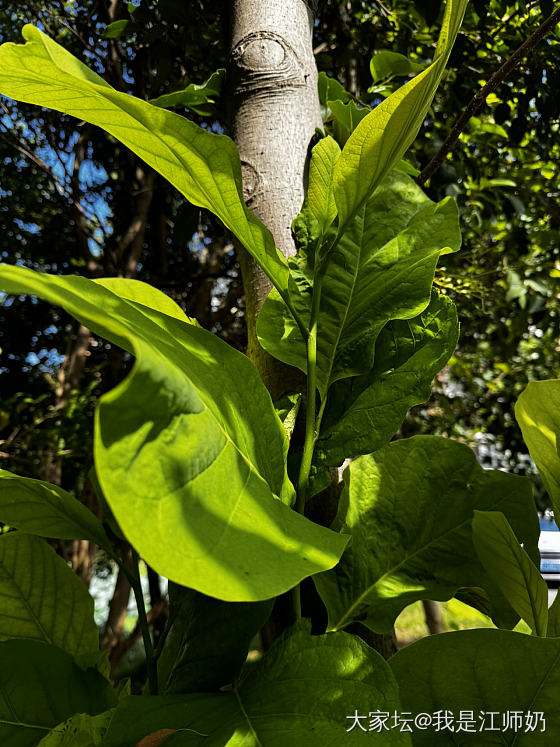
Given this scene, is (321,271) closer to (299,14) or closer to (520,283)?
(299,14)

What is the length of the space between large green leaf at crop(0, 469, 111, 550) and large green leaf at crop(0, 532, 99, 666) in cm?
2

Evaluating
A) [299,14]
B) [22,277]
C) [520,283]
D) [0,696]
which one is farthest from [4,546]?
[520,283]

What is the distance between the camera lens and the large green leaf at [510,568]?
37 cm

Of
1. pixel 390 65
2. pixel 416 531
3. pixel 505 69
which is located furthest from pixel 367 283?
pixel 390 65

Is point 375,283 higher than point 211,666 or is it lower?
higher

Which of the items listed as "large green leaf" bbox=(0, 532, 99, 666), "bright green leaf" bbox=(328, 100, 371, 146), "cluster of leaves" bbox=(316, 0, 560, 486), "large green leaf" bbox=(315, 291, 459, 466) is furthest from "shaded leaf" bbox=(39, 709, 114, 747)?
"cluster of leaves" bbox=(316, 0, 560, 486)

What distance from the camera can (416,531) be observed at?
1.41ft

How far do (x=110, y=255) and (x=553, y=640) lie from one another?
6.31ft

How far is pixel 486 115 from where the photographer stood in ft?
5.32

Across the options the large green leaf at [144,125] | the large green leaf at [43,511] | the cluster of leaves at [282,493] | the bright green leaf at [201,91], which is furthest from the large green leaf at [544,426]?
the bright green leaf at [201,91]

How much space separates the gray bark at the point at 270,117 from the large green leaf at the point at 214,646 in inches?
7.8

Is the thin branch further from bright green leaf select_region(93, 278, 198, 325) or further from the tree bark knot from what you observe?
bright green leaf select_region(93, 278, 198, 325)

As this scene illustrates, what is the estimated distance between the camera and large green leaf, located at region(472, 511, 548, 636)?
37 centimetres

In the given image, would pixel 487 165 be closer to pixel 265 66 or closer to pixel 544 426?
pixel 265 66
